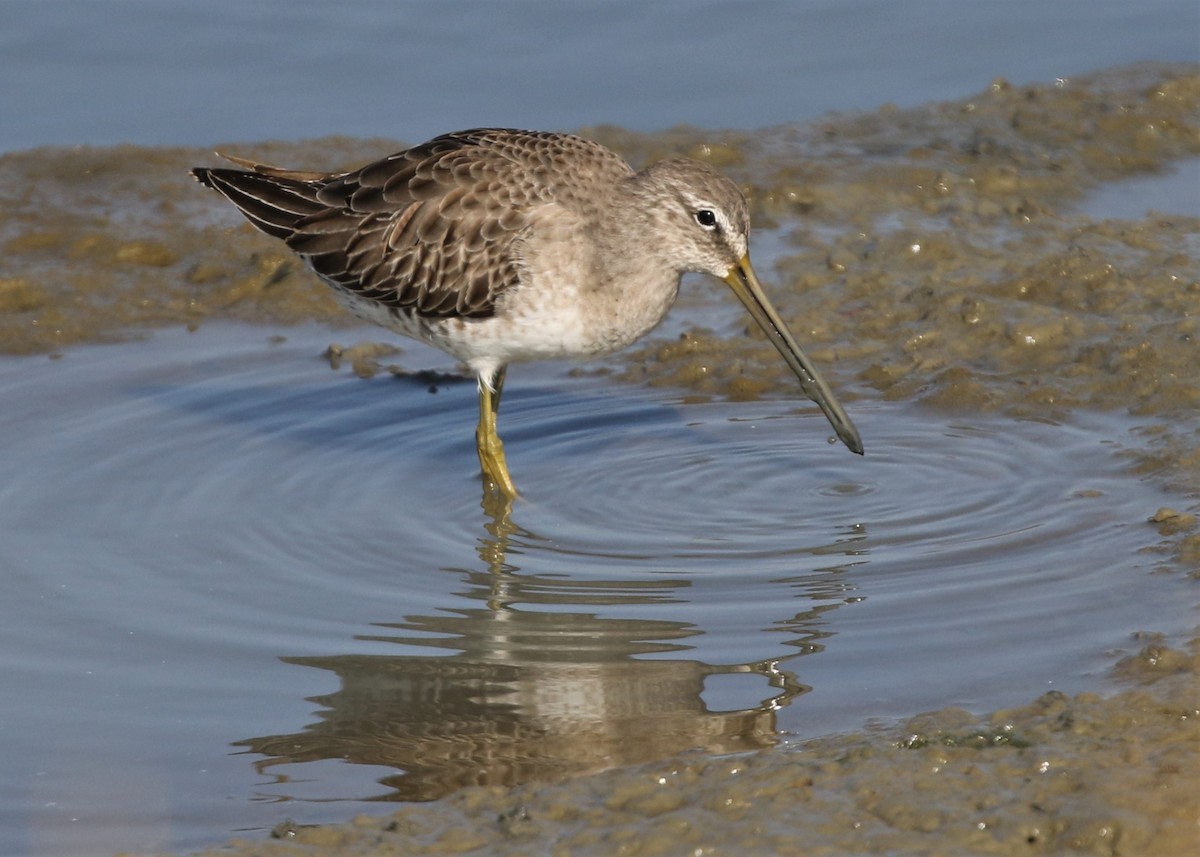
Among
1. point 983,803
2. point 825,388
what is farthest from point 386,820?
point 825,388

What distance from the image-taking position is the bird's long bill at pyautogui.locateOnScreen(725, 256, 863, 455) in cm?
676

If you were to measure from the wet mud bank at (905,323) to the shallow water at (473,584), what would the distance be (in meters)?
0.23

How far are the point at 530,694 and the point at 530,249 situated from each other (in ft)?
6.66

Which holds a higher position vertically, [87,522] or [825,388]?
[825,388]

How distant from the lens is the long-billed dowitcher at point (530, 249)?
21.9 feet

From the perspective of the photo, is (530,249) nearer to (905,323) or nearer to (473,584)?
(473,584)

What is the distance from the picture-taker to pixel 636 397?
25.6 ft

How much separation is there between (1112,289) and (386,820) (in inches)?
193

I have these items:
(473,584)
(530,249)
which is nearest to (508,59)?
(530,249)

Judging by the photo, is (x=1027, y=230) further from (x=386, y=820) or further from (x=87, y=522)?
(x=386, y=820)

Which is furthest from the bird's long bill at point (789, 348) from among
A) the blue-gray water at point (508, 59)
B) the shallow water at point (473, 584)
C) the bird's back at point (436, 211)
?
the blue-gray water at point (508, 59)

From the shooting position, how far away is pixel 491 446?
23.0 feet

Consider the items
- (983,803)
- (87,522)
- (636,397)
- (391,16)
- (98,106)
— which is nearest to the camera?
(983,803)

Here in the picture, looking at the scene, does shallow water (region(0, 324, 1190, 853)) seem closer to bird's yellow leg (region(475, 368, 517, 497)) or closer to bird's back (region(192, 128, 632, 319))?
bird's yellow leg (region(475, 368, 517, 497))
